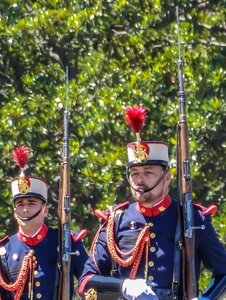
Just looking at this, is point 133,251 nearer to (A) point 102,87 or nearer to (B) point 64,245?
(B) point 64,245

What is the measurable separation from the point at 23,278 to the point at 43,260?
0.70 feet

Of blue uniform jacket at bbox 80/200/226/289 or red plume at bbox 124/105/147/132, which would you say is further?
red plume at bbox 124/105/147/132

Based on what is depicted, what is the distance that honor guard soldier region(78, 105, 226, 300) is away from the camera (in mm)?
8633

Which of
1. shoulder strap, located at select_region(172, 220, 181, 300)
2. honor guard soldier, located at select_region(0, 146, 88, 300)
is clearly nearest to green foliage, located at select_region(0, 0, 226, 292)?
honor guard soldier, located at select_region(0, 146, 88, 300)

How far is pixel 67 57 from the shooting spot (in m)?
13.1

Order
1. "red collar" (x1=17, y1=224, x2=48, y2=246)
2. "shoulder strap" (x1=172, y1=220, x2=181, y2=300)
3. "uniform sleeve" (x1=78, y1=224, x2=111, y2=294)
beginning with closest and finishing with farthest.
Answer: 1. "shoulder strap" (x1=172, y1=220, x2=181, y2=300)
2. "uniform sleeve" (x1=78, y1=224, x2=111, y2=294)
3. "red collar" (x1=17, y1=224, x2=48, y2=246)

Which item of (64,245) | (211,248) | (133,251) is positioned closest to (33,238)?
(64,245)

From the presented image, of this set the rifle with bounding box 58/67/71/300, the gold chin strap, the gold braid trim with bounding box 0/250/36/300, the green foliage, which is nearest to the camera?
the gold chin strap

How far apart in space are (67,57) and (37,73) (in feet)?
1.13

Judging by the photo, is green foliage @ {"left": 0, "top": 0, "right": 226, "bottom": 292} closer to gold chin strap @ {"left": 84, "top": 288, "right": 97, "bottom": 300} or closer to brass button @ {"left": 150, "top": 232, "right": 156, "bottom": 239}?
brass button @ {"left": 150, "top": 232, "right": 156, "bottom": 239}

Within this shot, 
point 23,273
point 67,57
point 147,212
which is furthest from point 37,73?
point 147,212

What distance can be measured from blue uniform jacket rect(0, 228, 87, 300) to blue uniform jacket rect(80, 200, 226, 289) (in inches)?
32.0

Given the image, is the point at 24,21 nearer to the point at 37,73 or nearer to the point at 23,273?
the point at 37,73

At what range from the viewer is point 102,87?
12.7m
